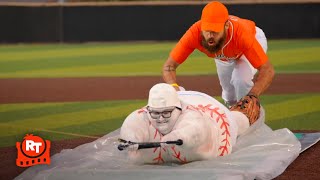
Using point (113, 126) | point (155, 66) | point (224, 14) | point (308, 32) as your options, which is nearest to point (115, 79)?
point (155, 66)

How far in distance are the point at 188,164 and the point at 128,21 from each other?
14.8 metres

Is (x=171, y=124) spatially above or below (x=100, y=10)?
above

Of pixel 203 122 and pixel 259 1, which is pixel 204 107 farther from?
pixel 259 1

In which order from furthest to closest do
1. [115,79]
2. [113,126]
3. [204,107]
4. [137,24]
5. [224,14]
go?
[137,24] → [115,79] → [113,126] → [224,14] → [204,107]

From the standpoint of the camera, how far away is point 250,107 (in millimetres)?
6477

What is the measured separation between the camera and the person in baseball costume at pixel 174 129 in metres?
5.42

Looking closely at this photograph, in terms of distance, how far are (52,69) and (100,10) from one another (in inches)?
224

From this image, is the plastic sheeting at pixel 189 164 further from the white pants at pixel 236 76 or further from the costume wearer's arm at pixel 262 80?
the white pants at pixel 236 76

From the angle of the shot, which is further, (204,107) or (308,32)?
(308,32)

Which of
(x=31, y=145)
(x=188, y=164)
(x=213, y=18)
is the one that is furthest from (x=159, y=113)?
(x=213, y=18)

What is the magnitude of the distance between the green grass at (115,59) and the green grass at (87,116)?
380cm

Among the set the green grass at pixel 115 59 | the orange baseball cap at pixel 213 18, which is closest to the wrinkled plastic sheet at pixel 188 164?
the orange baseball cap at pixel 213 18

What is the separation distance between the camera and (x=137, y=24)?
20.2 metres

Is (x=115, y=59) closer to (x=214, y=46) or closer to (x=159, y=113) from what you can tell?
(x=214, y=46)
